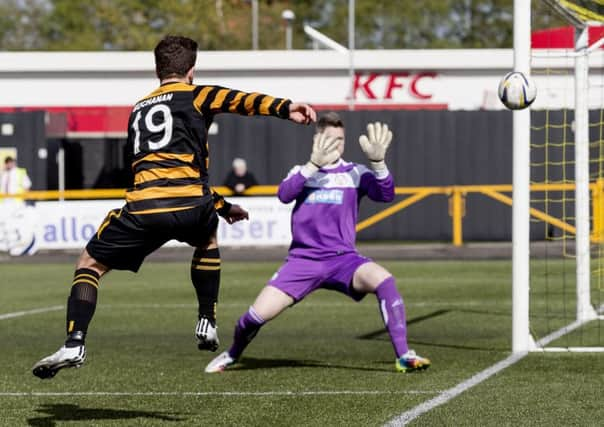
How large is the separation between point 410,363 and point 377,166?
4.83 ft

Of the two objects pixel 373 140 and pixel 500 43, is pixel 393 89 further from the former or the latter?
pixel 500 43

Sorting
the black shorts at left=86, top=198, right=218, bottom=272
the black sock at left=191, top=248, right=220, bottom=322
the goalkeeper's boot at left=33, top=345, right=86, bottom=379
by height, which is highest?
the black shorts at left=86, top=198, right=218, bottom=272

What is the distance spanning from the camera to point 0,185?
2795 cm

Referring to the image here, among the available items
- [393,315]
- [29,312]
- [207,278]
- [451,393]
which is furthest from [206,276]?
[29,312]

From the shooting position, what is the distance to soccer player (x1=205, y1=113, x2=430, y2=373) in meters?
9.82

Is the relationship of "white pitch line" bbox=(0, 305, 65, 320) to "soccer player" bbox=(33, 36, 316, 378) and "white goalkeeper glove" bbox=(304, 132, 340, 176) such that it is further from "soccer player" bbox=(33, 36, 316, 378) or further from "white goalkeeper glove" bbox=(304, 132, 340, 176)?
"soccer player" bbox=(33, 36, 316, 378)

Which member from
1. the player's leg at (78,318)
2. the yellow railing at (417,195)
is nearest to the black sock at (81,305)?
the player's leg at (78,318)

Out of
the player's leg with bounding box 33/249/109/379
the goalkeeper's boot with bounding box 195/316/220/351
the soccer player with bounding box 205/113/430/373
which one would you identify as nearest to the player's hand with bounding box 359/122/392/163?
the soccer player with bounding box 205/113/430/373

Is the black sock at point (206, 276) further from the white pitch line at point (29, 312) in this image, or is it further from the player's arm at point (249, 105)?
the white pitch line at point (29, 312)

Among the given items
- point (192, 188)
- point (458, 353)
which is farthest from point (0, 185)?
point (192, 188)

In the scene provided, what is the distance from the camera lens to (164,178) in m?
Answer: 7.30

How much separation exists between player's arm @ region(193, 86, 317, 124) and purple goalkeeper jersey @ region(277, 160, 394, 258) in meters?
2.55

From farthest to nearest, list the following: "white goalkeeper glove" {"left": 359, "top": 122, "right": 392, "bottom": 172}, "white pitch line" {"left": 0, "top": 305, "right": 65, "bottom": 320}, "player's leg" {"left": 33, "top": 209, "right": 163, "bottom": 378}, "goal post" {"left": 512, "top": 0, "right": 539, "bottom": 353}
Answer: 1. "white pitch line" {"left": 0, "top": 305, "right": 65, "bottom": 320}
2. "goal post" {"left": 512, "top": 0, "right": 539, "bottom": 353}
3. "white goalkeeper glove" {"left": 359, "top": 122, "right": 392, "bottom": 172}
4. "player's leg" {"left": 33, "top": 209, "right": 163, "bottom": 378}

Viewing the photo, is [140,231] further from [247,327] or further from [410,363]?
[410,363]
